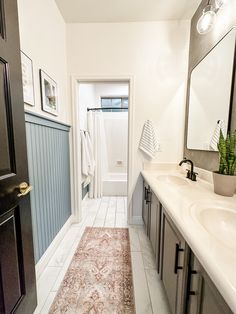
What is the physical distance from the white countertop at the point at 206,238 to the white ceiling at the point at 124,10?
2.00 meters

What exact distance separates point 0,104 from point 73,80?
5.10ft

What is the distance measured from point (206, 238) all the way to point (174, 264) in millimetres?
433

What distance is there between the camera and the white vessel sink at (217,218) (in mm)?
860

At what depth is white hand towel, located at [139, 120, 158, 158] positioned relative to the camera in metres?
2.14

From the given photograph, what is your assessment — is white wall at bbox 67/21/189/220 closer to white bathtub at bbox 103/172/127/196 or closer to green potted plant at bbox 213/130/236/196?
green potted plant at bbox 213/130/236/196

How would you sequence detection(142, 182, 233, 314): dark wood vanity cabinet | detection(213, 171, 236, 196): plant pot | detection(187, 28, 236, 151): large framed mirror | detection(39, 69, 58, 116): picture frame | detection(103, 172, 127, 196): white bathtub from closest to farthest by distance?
detection(142, 182, 233, 314): dark wood vanity cabinet → detection(213, 171, 236, 196): plant pot → detection(187, 28, 236, 151): large framed mirror → detection(39, 69, 58, 116): picture frame → detection(103, 172, 127, 196): white bathtub

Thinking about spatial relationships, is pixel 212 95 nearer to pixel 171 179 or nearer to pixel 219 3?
pixel 219 3

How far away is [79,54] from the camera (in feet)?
6.94

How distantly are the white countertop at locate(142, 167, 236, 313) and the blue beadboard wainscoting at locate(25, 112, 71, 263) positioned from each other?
104 centimetres

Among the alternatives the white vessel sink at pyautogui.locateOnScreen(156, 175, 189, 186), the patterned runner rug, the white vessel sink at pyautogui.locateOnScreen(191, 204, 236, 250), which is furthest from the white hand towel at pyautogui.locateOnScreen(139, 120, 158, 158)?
the white vessel sink at pyautogui.locateOnScreen(191, 204, 236, 250)

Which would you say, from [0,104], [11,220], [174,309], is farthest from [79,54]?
[174,309]

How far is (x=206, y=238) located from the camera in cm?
65

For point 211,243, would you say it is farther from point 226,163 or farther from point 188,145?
point 188,145

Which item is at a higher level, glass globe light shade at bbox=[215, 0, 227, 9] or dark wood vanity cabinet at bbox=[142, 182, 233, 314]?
glass globe light shade at bbox=[215, 0, 227, 9]
